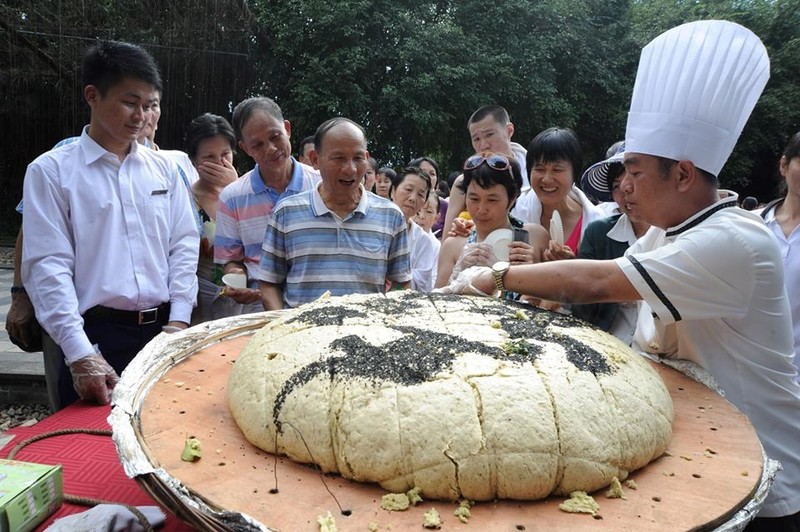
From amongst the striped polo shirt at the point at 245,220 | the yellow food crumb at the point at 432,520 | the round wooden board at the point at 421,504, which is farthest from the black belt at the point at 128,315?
the yellow food crumb at the point at 432,520

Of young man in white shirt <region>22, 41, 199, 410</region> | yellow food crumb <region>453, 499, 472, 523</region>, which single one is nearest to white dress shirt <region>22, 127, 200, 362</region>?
young man in white shirt <region>22, 41, 199, 410</region>

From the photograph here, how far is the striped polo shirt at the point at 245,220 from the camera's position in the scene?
3.00m

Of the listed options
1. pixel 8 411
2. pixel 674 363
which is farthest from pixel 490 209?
pixel 8 411

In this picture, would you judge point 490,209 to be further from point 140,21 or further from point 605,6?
point 605,6

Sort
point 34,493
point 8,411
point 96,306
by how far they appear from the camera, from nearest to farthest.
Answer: point 34,493, point 96,306, point 8,411

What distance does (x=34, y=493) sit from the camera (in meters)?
1.44

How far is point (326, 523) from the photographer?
3.68 feet

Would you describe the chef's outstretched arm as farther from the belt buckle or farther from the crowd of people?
the belt buckle

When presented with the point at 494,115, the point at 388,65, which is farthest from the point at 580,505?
the point at 388,65

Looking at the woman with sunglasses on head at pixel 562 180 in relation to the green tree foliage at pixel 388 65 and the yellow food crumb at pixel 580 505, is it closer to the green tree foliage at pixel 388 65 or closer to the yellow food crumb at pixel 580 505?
the yellow food crumb at pixel 580 505

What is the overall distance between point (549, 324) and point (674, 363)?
541 millimetres

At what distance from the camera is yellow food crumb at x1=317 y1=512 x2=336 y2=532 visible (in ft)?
3.62

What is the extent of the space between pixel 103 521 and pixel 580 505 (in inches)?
48.8

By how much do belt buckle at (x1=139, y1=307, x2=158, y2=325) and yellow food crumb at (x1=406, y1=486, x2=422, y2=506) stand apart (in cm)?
173
